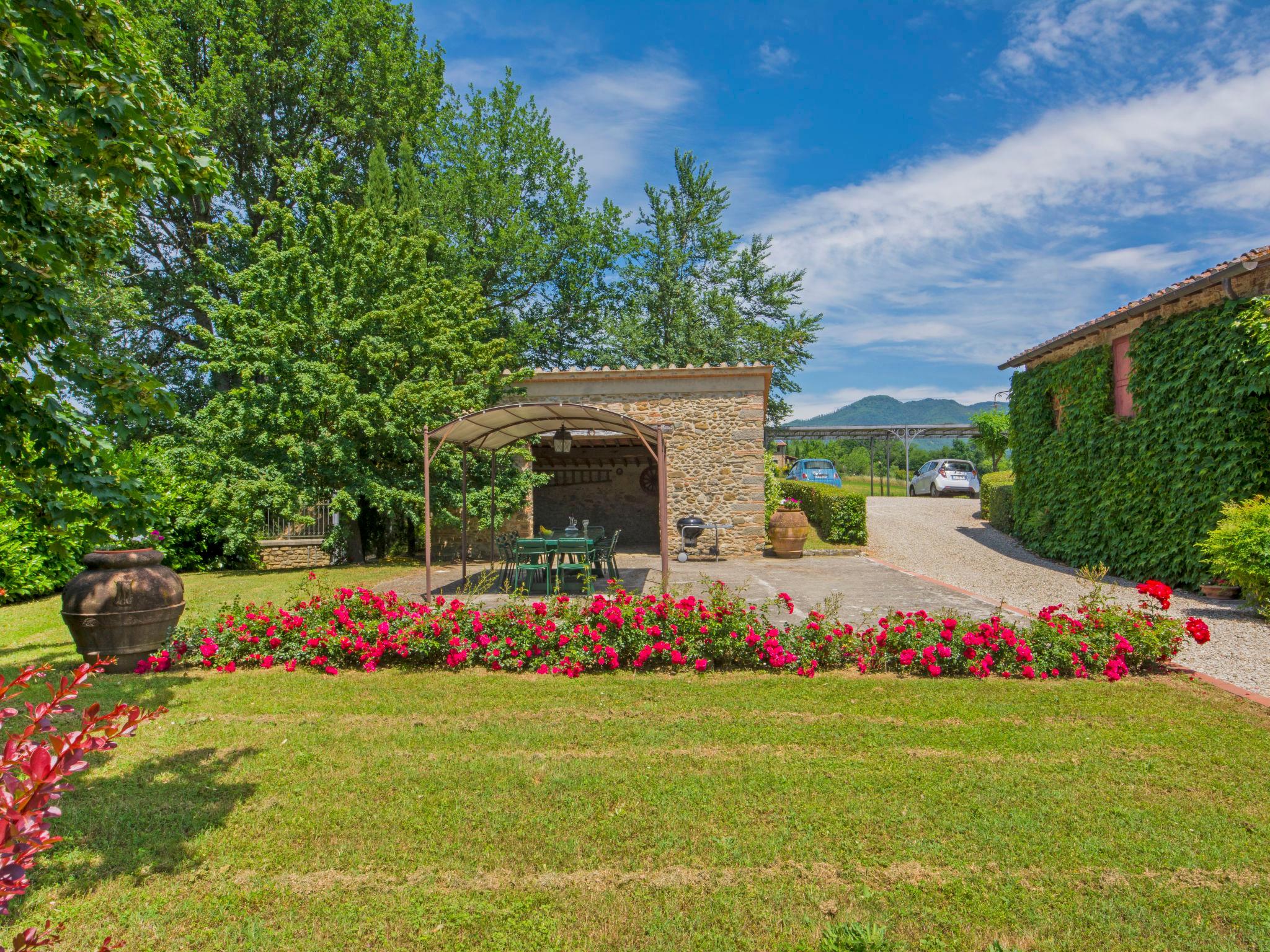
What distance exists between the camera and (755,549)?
14.6 meters

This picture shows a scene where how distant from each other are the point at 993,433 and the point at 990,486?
5589 mm

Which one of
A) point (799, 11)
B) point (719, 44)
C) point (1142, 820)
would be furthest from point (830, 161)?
point (1142, 820)

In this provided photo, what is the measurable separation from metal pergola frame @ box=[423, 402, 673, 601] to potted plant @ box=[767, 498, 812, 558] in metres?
4.49

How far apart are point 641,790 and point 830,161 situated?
1882 cm

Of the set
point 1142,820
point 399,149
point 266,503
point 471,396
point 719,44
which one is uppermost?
point 399,149

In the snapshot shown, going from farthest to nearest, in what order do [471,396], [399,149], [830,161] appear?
1. [399,149]
2. [830,161]
3. [471,396]

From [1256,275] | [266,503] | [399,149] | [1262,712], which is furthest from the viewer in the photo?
[399,149]

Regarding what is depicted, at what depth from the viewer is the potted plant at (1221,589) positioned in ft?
29.0

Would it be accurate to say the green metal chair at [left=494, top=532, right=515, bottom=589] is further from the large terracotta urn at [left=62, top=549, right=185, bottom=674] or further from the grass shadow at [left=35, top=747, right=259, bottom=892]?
the grass shadow at [left=35, top=747, right=259, bottom=892]

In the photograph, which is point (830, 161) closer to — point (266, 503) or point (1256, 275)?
point (1256, 275)

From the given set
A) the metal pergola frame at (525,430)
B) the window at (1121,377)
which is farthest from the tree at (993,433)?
the metal pergola frame at (525,430)

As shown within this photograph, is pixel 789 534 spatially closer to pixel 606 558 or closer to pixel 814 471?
pixel 606 558

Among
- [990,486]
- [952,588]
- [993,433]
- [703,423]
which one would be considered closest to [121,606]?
[952,588]

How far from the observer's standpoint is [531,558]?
34.0ft
